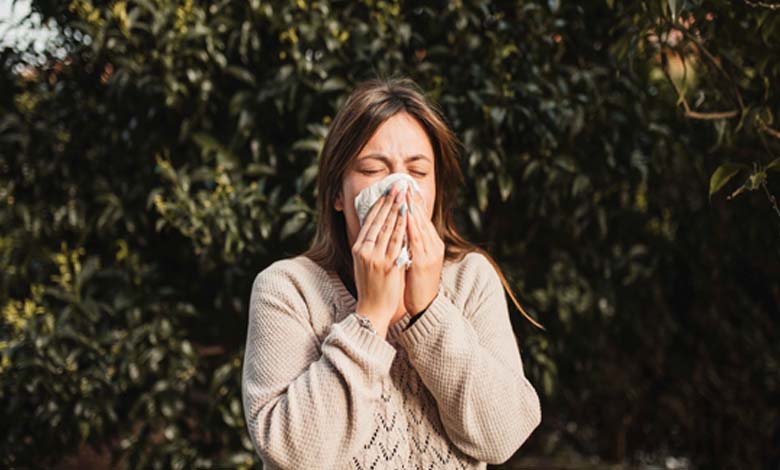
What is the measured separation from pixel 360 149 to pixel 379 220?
24 cm

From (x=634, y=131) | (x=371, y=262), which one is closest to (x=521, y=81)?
(x=634, y=131)

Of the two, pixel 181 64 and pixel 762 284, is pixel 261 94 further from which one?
pixel 762 284

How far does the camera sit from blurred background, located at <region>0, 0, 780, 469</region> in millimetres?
2801

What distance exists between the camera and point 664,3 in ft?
7.39

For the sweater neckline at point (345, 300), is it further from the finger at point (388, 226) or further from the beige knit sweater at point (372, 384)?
the finger at point (388, 226)

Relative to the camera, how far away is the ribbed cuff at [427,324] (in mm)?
1682

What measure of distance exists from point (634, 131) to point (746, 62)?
1.54ft

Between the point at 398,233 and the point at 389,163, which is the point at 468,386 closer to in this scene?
the point at 398,233

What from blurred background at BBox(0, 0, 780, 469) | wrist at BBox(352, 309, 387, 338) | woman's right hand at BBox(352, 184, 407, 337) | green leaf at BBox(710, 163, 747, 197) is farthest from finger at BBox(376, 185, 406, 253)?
blurred background at BBox(0, 0, 780, 469)

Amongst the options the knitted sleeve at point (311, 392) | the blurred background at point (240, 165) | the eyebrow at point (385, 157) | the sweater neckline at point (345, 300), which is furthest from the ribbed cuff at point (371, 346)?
the blurred background at point (240, 165)

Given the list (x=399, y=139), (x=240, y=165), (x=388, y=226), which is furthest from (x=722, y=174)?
(x=240, y=165)

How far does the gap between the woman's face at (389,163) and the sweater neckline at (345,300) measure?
0.11 meters

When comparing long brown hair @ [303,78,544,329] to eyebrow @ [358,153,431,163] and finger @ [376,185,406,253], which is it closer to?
eyebrow @ [358,153,431,163]

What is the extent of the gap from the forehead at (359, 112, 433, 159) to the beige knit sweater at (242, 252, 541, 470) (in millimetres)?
323
